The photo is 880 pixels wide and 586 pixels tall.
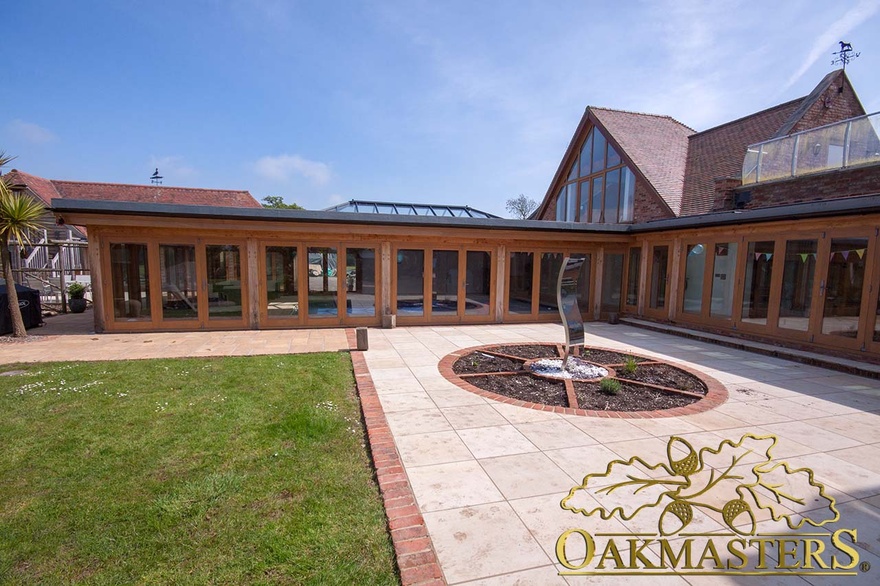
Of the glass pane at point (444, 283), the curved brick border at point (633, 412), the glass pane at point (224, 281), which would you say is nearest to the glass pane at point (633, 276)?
the glass pane at point (444, 283)

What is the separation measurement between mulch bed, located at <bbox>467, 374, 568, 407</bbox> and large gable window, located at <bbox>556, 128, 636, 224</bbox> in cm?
1069

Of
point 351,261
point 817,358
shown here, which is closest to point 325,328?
point 351,261

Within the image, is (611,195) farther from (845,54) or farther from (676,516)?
(676,516)

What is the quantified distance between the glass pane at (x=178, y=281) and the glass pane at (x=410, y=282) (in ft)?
16.5

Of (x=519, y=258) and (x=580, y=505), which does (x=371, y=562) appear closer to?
(x=580, y=505)

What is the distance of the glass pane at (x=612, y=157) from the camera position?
15.4 metres

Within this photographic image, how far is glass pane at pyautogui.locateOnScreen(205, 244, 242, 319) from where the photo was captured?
400 inches

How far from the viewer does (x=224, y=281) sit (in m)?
10.3

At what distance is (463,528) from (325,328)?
867 cm

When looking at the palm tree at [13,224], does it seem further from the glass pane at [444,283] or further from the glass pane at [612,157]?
the glass pane at [612,157]

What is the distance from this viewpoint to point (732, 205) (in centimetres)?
1173

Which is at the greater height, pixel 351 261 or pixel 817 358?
pixel 351 261

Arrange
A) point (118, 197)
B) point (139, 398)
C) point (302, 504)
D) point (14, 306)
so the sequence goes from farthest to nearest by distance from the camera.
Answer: point (118, 197)
point (14, 306)
point (139, 398)
point (302, 504)

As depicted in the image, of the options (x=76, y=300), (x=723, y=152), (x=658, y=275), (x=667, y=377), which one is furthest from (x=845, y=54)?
(x=76, y=300)
